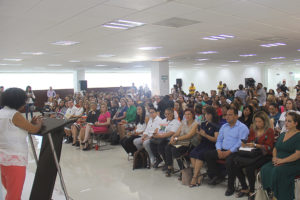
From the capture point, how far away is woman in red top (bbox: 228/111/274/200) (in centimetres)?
355

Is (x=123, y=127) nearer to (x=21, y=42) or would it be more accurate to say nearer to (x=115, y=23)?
(x=115, y=23)

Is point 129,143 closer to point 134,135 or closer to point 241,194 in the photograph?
point 134,135

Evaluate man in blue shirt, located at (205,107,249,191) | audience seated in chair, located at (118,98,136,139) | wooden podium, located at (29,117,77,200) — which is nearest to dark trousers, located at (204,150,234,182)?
man in blue shirt, located at (205,107,249,191)

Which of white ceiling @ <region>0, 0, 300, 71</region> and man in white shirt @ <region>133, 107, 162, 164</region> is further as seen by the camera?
man in white shirt @ <region>133, 107, 162, 164</region>

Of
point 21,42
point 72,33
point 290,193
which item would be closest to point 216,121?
point 290,193

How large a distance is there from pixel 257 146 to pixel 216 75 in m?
24.5

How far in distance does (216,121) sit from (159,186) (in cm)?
146

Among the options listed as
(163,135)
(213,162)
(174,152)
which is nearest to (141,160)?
(163,135)

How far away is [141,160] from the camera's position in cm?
526

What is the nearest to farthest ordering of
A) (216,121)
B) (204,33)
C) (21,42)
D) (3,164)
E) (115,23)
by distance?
(3,164) → (216,121) → (115,23) → (204,33) → (21,42)

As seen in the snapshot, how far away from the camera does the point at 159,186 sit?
425 centimetres

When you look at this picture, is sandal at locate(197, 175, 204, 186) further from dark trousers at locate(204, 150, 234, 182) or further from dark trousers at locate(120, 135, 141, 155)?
dark trousers at locate(120, 135, 141, 155)

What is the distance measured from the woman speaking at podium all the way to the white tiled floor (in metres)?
1.63

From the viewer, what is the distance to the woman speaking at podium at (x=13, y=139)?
2.33 metres
